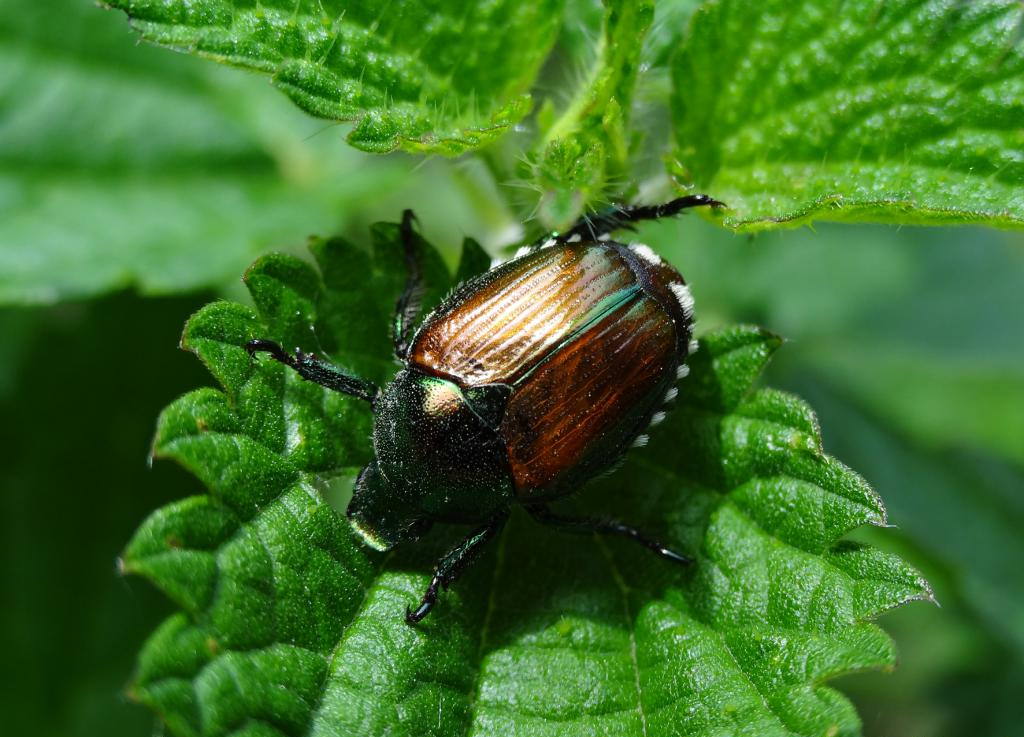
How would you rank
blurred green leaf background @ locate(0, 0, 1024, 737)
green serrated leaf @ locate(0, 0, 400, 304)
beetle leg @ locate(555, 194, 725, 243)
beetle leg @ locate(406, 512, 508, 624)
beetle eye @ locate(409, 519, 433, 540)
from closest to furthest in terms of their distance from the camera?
beetle leg @ locate(406, 512, 508, 624) < beetle eye @ locate(409, 519, 433, 540) < beetle leg @ locate(555, 194, 725, 243) < green serrated leaf @ locate(0, 0, 400, 304) < blurred green leaf background @ locate(0, 0, 1024, 737)

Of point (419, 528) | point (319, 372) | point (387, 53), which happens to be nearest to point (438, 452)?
point (419, 528)

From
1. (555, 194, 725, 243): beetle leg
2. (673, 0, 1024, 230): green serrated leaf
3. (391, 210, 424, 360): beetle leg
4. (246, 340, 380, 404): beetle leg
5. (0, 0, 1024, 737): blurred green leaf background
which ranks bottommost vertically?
(0, 0, 1024, 737): blurred green leaf background

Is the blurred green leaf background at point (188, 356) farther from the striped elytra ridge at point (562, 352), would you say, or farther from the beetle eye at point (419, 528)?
the beetle eye at point (419, 528)

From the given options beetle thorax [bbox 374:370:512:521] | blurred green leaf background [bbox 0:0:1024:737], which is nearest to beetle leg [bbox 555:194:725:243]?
blurred green leaf background [bbox 0:0:1024:737]

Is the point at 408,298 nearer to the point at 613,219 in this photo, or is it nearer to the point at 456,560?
the point at 613,219

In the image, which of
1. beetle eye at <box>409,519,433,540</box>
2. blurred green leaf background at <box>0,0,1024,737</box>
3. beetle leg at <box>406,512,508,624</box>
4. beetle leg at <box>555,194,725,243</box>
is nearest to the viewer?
beetle leg at <box>406,512,508,624</box>

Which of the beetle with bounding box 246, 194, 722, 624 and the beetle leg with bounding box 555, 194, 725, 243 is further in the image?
the beetle leg with bounding box 555, 194, 725, 243

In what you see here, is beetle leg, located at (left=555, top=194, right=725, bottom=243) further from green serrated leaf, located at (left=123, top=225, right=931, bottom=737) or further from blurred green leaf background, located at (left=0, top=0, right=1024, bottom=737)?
green serrated leaf, located at (left=123, top=225, right=931, bottom=737)
